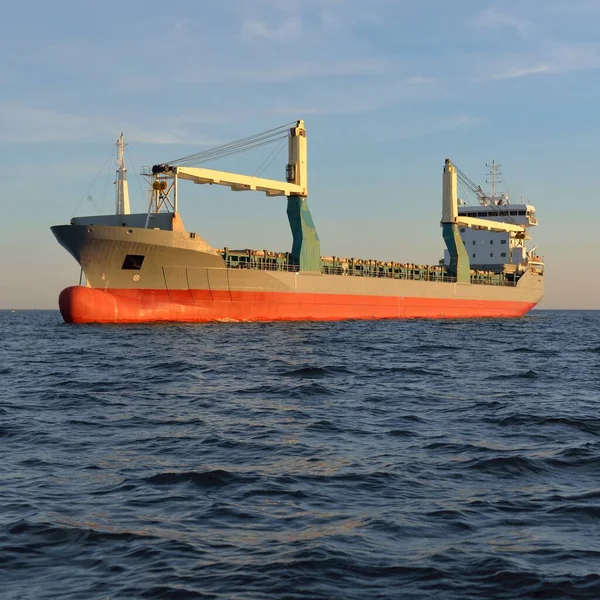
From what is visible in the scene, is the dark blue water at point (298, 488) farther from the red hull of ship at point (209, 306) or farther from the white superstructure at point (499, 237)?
the white superstructure at point (499, 237)

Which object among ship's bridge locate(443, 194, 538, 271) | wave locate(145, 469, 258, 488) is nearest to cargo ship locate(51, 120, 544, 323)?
ship's bridge locate(443, 194, 538, 271)

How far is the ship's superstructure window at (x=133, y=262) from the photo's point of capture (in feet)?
117

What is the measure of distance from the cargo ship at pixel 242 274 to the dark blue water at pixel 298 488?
68.3 feet

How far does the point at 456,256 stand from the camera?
2301 inches

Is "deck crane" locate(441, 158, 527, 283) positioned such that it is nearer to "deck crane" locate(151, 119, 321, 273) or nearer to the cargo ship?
the cargo ship

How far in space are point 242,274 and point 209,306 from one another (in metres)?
2.68

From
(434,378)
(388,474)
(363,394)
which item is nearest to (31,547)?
(388,474)

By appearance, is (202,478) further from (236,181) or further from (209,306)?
(236,181)

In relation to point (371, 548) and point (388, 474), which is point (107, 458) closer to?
point (388, 474)

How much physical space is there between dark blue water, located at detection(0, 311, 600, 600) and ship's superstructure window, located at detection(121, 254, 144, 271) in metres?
20.7

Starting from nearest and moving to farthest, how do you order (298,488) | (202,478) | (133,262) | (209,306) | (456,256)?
(298,488)
(202,478)
(133,262)
(209,306)
(456,256)

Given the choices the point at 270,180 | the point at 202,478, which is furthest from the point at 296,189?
the point at 202,478

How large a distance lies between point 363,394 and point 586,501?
7220mm

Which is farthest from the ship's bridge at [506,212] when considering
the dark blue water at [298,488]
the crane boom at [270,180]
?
the dark blue water at [298,488]
